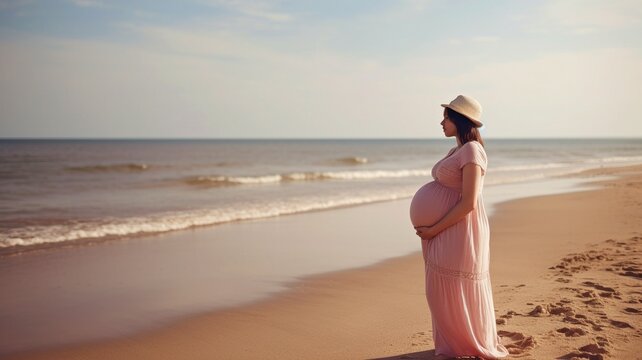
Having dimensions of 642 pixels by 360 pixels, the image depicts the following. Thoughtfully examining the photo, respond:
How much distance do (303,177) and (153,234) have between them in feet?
61.2

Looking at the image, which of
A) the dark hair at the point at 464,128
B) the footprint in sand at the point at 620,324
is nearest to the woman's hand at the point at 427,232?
the dark hair at the point at 464,128

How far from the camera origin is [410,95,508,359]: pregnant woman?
356 centimetres

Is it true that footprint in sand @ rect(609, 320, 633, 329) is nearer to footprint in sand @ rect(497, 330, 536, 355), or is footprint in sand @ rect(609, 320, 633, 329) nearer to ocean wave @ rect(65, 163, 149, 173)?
footprint in sand @ rect(497, 330, 536, 355)

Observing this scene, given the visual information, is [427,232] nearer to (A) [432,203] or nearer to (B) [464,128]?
(A) [432,203]

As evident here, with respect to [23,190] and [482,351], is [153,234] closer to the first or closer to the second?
[482,351]

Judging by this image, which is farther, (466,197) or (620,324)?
(620,324)

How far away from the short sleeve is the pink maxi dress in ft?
0.44

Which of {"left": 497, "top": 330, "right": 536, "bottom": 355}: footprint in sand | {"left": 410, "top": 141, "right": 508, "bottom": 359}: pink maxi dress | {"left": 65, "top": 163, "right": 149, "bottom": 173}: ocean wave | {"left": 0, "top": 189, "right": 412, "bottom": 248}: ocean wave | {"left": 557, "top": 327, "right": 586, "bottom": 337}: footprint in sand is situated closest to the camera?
{"left": 410, "top": 141, "right": 508, "bottom": 359}: pink maxi dress

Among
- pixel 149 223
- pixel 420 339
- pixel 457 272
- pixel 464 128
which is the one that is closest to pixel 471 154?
pixel 464 128

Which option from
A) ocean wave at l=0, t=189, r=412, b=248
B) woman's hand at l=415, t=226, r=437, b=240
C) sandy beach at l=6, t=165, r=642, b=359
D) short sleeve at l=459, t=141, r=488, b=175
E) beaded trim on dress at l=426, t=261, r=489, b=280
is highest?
short sleeve at l=459, t=141, r=488, b=175

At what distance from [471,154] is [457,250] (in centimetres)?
71

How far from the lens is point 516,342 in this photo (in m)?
4.20

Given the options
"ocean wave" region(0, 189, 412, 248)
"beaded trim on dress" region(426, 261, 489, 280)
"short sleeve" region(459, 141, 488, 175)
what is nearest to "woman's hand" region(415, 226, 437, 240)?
"beaded trim on dress" region(426, 261, 489, 280)

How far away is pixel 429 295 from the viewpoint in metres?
3.85
